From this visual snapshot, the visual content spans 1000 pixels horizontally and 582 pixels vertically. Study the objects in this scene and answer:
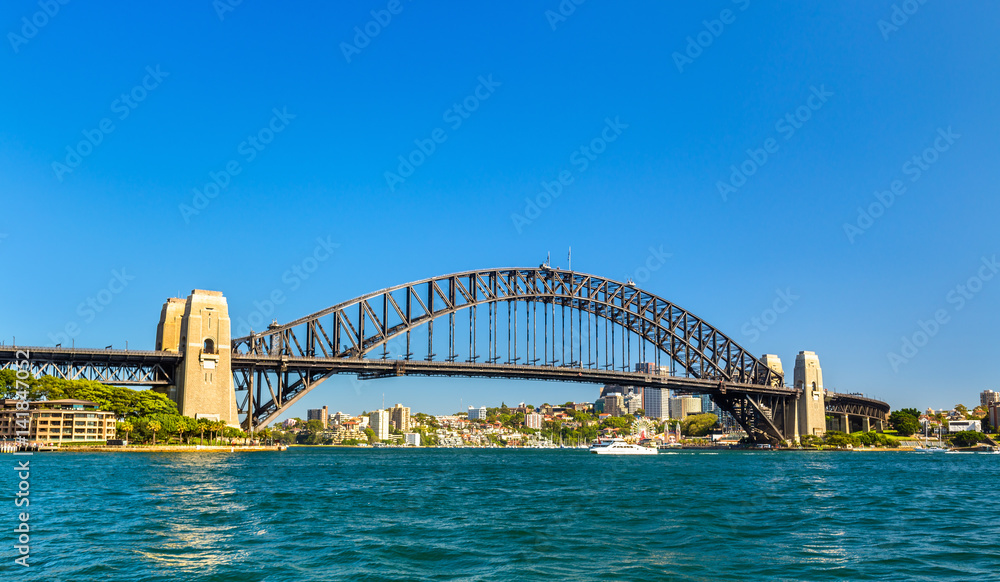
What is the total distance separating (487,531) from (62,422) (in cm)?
6276

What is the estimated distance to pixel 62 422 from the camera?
236 ft

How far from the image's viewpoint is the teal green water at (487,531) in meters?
17.0

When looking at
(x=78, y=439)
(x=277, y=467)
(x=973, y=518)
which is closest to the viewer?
(x=973, y=518)

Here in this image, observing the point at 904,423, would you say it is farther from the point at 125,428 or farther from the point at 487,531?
the point at 487,531

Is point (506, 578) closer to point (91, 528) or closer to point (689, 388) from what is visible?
point (91, 528)

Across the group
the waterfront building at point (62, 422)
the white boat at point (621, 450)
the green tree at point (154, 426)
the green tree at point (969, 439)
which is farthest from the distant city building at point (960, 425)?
the waterfront building at point (62, 422)

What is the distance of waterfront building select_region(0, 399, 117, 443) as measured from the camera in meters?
71.7

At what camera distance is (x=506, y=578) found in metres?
16.2

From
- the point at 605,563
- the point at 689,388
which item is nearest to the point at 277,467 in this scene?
the point at 605,563

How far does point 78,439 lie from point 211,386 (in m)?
12.3

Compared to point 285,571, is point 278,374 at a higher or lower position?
higher

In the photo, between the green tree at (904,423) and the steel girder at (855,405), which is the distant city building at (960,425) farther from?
the steel girder at (855,405)

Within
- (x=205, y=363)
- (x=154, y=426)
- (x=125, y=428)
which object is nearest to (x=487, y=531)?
(x=154, y=426)

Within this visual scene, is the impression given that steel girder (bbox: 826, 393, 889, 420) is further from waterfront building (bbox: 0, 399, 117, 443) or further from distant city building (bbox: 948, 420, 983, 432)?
waterfront building (bbox: 0, 399, 117, 443)
